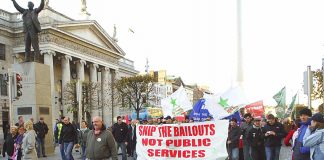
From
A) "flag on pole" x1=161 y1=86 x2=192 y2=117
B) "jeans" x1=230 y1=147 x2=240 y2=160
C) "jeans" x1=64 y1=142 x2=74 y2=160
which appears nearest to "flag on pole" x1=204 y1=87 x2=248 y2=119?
"jeans" x1=230 y1=147 x2=240 y2=160

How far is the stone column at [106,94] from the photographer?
68.9 m

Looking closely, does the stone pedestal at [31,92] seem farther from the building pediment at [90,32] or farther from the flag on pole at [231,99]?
the building pediment at [90,32]

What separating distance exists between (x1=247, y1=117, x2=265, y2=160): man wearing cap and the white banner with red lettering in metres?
4.12

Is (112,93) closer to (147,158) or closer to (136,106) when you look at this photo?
(136,106)

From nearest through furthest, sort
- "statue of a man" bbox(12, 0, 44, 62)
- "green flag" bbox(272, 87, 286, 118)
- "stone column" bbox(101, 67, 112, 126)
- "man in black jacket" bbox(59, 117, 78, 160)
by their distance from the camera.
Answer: "man in black jacket" bbox(59, 117, 78, 160)
"statue of a man" bbox(12, 0, 44, 62)
"green flag" bbox(272, 87, 286, 118)
"stone column" bbox(101, 67, 112, 126)

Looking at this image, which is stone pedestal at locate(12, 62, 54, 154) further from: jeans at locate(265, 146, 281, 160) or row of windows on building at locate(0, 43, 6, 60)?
row of windows on building at locate(0, 43, 6, 60)

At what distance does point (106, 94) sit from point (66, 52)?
1260cm

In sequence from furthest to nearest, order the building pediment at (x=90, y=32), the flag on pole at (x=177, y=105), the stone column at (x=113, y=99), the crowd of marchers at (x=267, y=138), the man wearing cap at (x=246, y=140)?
the stone column at (x=113, y=99), the building pediment at (x=90, y=32), the flag on pole at (x=177, y=105), the man wearing cap at (x=246, y=140), the crowd of marchers at (x=267, y=138)

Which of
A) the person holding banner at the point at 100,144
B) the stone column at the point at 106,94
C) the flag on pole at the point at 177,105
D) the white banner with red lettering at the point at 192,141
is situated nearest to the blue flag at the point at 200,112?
the flag on pole at the point at 177,105

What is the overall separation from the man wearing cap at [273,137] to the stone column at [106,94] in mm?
54376

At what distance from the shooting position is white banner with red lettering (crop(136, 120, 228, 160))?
950 centimetres

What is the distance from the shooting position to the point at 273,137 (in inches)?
507

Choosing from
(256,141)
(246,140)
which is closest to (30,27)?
(246,140)

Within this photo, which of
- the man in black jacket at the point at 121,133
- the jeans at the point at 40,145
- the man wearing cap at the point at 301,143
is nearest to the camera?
the man wearing cap at the point at 301,143
